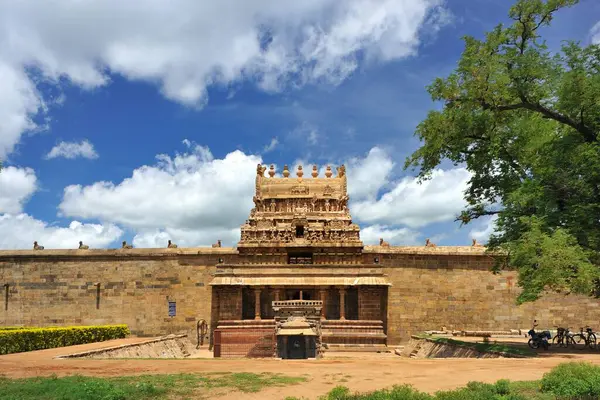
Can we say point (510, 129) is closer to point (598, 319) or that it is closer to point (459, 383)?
point (459, 383)

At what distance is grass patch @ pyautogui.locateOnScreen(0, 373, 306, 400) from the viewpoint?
11.4 metres

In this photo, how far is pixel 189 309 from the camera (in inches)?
1388

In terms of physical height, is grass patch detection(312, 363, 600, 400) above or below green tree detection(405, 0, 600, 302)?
below

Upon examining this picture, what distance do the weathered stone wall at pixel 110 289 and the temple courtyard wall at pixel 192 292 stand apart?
0.07m

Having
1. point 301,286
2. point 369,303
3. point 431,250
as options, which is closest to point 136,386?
point 301,286

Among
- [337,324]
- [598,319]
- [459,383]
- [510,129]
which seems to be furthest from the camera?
[598,319]

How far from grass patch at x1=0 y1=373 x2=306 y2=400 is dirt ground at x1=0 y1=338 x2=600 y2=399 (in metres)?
0.85

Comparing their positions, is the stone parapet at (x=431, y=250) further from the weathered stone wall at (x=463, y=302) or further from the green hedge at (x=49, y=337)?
the green hedge at (x=49, y=337)

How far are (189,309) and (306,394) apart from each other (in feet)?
81.9

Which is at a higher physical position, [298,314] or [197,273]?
[197,273]

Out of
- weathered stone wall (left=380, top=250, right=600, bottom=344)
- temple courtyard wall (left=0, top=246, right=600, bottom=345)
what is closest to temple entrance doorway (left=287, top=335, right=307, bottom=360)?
temple courtyard wall (left=0, top=246, right=600, bottom=345)

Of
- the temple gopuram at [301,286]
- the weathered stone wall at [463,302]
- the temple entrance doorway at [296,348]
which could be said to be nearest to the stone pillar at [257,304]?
the temple gopuram at [301,286]

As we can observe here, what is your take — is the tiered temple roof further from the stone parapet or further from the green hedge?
the green hedge

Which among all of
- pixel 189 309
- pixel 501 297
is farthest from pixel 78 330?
pixel 501 297
